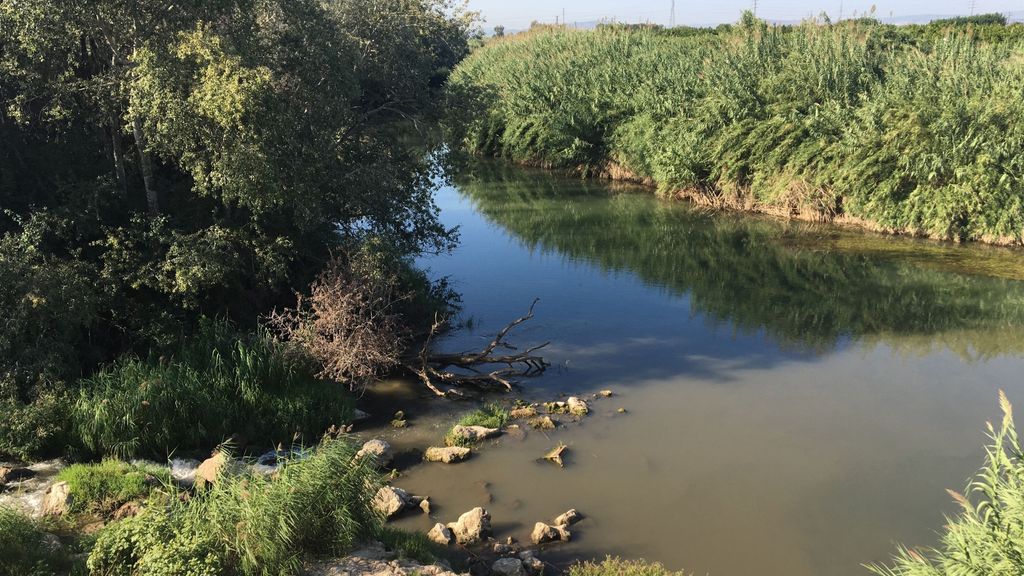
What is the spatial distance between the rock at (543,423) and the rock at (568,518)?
262 cm

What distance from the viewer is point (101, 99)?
13617 millimetres

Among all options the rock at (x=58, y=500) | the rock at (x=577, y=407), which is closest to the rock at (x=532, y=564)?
the rock at (x=577, y=407)

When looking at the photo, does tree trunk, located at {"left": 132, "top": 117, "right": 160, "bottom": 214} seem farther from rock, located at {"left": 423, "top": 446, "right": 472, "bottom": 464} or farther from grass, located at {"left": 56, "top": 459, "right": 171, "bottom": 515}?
rock, located at {"left": 423, "top": 446, "right": 472, "bottom": 464}

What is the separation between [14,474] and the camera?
10.5 metres

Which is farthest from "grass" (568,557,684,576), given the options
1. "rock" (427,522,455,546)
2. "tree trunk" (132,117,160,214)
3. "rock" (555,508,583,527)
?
"tree trunk" (132,117,160,214)

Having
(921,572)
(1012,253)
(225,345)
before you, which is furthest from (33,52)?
→ (1012,253)

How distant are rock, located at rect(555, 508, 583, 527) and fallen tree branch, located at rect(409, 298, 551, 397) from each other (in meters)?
4.17

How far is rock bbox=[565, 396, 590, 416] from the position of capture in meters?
13.6

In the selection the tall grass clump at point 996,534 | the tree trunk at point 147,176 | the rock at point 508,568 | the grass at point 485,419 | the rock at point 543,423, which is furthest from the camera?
the tree trunk at point 147,176

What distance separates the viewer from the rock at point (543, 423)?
13.1 meters

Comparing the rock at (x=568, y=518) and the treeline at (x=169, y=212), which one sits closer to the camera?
the rock at (x=568, y=518)

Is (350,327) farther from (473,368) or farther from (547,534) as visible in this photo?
(547,534)

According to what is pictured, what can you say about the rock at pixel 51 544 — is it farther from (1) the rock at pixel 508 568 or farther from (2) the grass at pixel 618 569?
(2) the grass at pixel 618 569

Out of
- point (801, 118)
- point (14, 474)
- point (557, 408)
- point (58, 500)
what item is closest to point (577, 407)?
point (557, 408)
